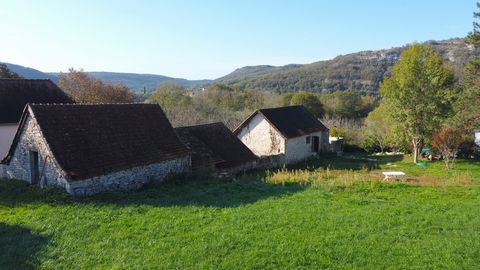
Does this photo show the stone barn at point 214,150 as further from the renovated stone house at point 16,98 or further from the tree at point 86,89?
the tree at point 86,89

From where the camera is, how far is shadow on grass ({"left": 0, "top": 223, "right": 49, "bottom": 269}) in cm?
912

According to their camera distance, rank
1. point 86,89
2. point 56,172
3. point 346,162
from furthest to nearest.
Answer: point 86,89
point 346,162
point 56,172

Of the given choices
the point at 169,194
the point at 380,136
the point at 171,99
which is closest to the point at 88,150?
the point at 169,194

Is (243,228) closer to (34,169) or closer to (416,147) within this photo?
(34,169)

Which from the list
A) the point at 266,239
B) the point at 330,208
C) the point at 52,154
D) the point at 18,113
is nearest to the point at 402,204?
the point at 330,208

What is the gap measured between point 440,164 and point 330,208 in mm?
19571

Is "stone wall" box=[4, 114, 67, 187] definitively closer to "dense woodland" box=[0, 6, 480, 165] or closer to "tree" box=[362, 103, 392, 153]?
"dense woodland" box=[0, 6, 480, 165]

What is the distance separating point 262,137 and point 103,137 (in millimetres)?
16521

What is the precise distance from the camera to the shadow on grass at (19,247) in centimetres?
912

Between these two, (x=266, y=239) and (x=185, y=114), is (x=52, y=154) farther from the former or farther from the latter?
(x=185, y=114)

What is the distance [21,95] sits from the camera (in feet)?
82.8

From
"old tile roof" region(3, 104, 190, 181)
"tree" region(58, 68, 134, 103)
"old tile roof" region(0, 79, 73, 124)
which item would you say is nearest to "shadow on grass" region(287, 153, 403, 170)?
"old tile roof" region(3, 104, 190, 181)

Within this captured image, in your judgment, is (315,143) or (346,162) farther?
(315,143)

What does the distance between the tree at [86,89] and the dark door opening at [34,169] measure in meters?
25.2
